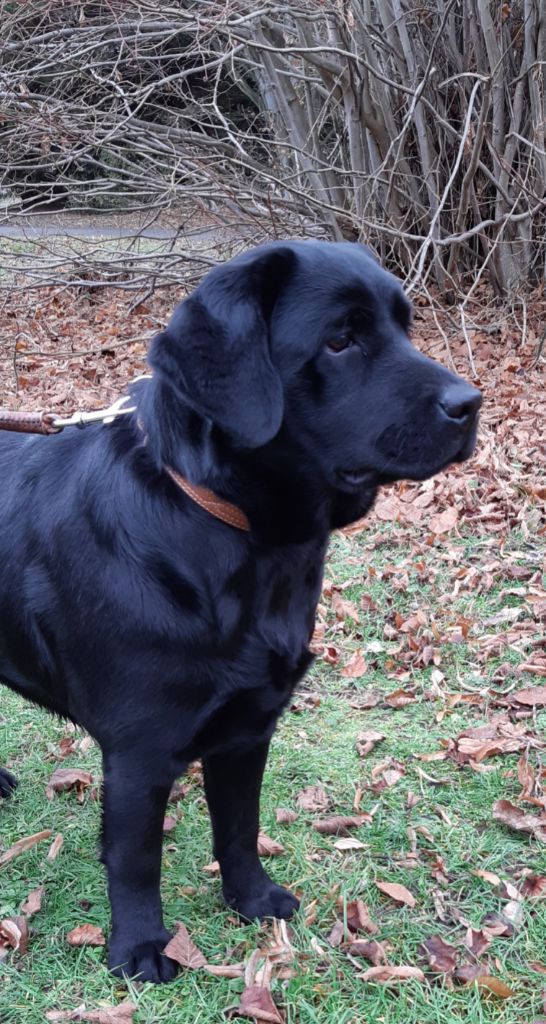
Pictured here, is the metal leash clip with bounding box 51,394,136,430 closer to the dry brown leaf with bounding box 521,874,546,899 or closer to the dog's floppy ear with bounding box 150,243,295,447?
the dog's floppy ear with bounding box 150,243,295,447

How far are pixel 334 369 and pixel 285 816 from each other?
1.65m

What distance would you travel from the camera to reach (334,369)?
219 cm

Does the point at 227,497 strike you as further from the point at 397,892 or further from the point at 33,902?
the point at 33,902

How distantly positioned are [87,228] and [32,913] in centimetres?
842

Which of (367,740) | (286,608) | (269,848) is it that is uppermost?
(286,608)

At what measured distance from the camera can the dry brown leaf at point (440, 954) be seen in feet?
8.17

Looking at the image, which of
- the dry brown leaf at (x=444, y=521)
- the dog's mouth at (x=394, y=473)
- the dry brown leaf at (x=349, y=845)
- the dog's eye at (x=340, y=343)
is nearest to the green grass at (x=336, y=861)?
the dry brown leaf at (x=349, y=845)

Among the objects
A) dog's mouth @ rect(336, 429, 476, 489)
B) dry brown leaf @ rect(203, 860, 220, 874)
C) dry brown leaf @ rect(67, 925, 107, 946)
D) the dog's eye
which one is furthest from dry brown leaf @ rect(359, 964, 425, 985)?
A: the dog's eye

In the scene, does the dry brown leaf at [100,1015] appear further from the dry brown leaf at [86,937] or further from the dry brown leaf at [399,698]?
the dry brown leaf at [399,698]

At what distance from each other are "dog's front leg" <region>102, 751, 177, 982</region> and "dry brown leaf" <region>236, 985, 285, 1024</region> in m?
0.23

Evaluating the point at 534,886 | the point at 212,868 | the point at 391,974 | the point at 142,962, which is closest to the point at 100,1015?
the point at 142,962

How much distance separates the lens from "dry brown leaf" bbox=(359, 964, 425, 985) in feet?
8.07

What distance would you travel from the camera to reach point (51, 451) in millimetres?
2559

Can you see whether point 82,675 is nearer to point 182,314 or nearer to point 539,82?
point 182,314
